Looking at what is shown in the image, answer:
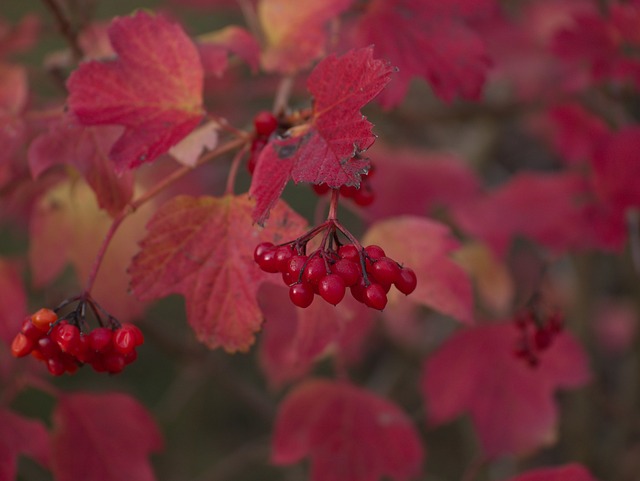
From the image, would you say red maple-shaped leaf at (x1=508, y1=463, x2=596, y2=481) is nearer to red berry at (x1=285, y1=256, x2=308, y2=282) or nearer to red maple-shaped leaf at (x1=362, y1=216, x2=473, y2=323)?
red maple-shaped leaf at (x1=362, y1=216, x2=473, y2=323)

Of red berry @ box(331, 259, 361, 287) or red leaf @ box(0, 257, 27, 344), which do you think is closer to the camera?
red berry @ box(331, 259, 361, 287)

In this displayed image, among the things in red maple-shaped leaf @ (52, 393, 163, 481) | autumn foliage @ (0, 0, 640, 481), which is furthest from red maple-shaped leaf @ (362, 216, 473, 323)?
red maple-shaped leaf @ (52, 393, 163, 481)

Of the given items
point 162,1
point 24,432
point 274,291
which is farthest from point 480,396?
point 162,1

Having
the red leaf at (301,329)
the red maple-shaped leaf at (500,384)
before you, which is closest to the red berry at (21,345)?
the red leaf at (301,329)

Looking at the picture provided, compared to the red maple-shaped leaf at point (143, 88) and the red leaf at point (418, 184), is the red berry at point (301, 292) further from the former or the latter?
the red leaf at point (418, 184)

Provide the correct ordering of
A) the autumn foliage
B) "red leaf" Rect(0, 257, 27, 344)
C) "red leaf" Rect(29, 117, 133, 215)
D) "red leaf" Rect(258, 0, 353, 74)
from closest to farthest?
1. the autumn foliage
2. "red leaf" Rect(29, 117, 133, 215)
3. "red leaf" Rect(258, 0, 353, 74)
4. "red leaf" Rect(0, 257, 27, 344)

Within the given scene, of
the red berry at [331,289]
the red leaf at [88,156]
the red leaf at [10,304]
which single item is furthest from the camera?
the red leaf at [10,304]
